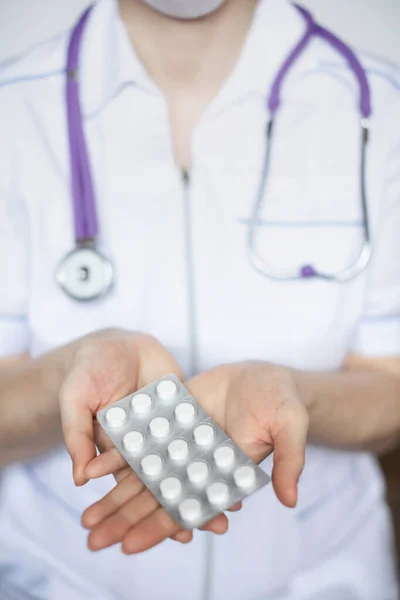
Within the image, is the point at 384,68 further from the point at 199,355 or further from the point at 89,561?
the point at 89,561

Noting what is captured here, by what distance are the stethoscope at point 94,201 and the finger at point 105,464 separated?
0.20m

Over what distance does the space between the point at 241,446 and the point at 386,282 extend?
286 mm

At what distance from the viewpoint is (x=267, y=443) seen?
413 mm

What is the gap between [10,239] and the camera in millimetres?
578

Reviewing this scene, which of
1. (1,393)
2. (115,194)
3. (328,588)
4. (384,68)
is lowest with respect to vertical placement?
(328,588)

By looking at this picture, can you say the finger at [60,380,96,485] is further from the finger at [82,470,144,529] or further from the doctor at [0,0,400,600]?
the doctor at [0,0,400,600]

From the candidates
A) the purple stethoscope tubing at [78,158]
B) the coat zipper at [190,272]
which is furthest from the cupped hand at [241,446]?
the purple stethoscope tubing at [78,158]

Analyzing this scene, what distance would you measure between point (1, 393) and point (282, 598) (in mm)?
367

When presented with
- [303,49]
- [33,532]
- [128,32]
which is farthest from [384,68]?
[33,532]

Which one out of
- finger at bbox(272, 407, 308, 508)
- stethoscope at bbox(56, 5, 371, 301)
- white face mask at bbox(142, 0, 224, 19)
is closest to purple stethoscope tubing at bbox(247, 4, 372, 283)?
stethoscope at bbox(56, 5, 371, 301)

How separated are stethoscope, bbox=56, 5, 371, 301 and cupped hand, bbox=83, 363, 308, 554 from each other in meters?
0.17

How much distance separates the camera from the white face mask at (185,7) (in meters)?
0.54

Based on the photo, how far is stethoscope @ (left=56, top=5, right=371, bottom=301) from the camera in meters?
0.56

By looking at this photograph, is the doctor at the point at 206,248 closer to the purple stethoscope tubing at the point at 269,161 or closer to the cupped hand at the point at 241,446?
the purple stethoscope tubing at the point at 269,161
